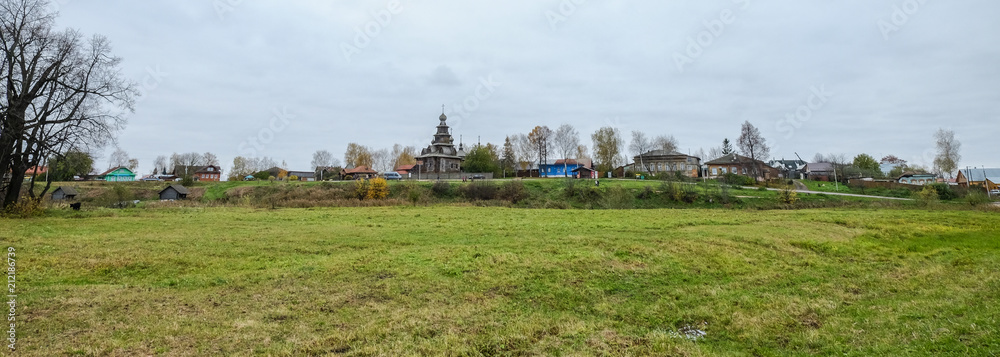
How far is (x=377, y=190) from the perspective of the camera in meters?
48.4

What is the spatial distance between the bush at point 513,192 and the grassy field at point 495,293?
2822 centimetres

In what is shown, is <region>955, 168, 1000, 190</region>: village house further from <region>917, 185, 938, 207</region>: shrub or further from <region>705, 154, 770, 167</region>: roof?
<region>917, 185, 938, 207</region>: shrub

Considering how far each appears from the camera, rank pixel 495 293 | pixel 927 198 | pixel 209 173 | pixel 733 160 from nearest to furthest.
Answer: pixel 495 293, pixel 927 198, pixel 733 160, pixel 209 173

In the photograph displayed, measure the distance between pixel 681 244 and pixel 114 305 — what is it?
50.0ft

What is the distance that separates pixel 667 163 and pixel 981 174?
4829 centimetres

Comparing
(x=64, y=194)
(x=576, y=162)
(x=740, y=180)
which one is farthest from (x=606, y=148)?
(x=64, y=194)

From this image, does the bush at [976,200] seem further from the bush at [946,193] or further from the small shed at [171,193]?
the small shed at [171,193]

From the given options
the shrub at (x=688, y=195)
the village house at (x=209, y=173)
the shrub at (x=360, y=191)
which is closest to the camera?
the shrub at (x=688, y=195)

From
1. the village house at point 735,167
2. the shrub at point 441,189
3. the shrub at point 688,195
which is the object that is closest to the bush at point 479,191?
the shrub at point 441,189

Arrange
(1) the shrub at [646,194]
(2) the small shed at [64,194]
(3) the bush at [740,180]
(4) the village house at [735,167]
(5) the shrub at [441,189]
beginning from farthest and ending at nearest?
1. (4) the village house at [735,167]
2. (3) the bush at [740,180]
3. (5) the shrub at [441,189]
4. (1) the shrub at [646,194]
5. (2) the small shed at [64,194]

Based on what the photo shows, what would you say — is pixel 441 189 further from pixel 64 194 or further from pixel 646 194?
pixel 64 194

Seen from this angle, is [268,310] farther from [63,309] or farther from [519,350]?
[519,350]

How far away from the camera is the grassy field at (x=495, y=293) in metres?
6.48

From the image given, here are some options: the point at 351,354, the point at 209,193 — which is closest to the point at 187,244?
the point at 351,354
